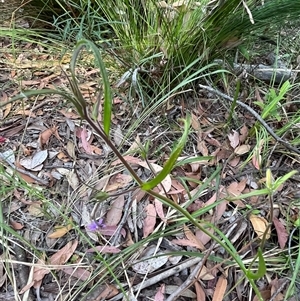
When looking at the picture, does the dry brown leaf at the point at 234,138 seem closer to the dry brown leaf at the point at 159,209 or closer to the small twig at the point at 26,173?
the dry brown leaf at the point at 159,209

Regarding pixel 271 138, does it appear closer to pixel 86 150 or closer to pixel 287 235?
pixel 287 235

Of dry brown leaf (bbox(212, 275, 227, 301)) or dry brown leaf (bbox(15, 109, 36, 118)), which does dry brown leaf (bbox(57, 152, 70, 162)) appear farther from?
dry brown leaf (bbox(212, 275, 227, 301))

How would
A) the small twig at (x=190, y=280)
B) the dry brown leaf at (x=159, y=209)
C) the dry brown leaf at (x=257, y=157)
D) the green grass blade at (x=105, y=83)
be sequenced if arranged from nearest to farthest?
1. the green grass blade at (x=105, y=83)
2. the small twig at (x=190, y=280)
3. the dry brown leaf at (x=159, y=209)
4. the dry brown leaf at (x=257, y=157)

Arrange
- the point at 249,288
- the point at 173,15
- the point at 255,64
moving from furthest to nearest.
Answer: the point at 255,64 → the point at 173,15 → the point at 249,288

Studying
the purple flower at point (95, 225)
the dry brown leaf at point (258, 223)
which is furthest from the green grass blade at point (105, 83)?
the dry brown leaf at point (258, 223)

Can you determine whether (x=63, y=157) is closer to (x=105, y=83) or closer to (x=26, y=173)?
(x=26, y=173)

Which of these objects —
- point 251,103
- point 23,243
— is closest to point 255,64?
point 251,103

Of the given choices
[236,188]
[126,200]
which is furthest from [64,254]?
[236,188]
